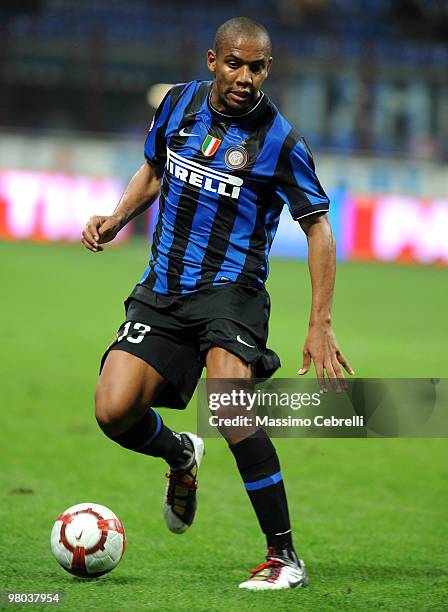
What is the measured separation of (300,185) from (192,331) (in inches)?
→ 27.9

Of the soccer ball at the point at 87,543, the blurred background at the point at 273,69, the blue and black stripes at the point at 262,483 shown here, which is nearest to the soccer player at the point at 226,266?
the blue and black stripes at the point at 262,483

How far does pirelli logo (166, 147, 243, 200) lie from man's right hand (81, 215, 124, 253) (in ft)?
1.16

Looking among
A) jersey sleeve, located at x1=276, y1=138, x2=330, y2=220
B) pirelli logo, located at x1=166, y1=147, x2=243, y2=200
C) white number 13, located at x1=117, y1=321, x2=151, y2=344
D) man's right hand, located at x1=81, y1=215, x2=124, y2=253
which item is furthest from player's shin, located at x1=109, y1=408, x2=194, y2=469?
jersey sleeve, located at x1=276, y1=138, x2=330, y2=220

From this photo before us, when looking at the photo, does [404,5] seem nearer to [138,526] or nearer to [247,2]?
[247,2]

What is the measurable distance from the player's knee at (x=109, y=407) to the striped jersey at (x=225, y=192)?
0.48m

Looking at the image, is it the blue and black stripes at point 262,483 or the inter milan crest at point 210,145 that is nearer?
the blue and black stripes at point 262,483

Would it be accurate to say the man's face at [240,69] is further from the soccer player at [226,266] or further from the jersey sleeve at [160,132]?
the jersey sleeve at [160,132]

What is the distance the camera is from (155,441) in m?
4.55

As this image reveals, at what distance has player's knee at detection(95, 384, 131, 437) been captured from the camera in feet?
13.6

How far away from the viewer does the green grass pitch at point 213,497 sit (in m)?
3.97

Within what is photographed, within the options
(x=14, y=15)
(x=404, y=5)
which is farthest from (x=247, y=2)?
(x=14, y=15)

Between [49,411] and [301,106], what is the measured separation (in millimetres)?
19312

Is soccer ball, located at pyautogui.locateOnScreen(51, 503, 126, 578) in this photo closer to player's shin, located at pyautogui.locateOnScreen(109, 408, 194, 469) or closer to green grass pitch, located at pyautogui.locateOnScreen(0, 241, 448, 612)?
green grass pitch, located at pyautogui.locateOnScreen(0, 241, 448, 612)

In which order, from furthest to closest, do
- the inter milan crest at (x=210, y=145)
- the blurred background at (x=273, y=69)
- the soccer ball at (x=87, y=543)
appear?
the blurred background at (x=273, y=69)
the inter milan crest at (x=210, y=145)
the soccer ball at (x=87, y=543)
